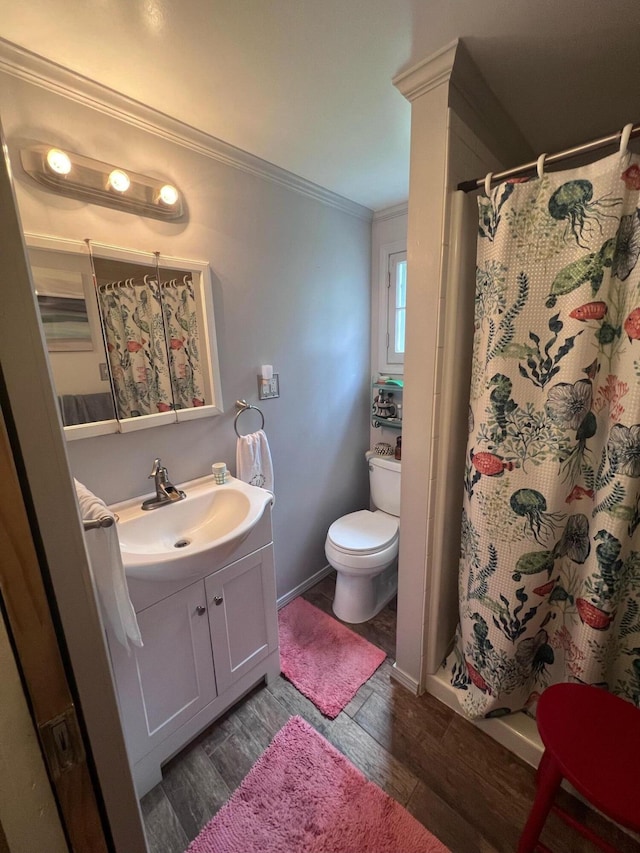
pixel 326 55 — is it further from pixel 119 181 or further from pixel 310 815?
pixel 310 815

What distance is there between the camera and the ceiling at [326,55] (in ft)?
3.02

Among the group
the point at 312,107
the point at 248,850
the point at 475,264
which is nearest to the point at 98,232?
the point at 312,107

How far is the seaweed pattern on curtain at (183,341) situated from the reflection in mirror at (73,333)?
10.3 inches

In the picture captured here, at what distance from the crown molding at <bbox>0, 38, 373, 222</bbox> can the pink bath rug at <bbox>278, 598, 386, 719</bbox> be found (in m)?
2.27

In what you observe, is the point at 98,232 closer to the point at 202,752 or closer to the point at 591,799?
the point at 202,752

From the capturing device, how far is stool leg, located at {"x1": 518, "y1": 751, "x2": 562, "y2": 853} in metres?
0.93

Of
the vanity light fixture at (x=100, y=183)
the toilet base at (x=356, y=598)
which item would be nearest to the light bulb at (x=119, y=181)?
the vanity light fixture at (x=100, y=183)

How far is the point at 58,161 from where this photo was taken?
1.08m

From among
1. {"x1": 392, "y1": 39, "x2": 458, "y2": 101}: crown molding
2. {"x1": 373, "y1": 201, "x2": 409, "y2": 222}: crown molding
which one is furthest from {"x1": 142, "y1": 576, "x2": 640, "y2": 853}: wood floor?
{"x1": 373, "y1": 201, "x2": 409, "y2": 222}: crown molding

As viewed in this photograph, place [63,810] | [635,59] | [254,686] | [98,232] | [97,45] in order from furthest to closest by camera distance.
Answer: [254,686], [98,232], [635,59], [97,45], [63,810]

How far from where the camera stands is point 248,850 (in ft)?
3.56

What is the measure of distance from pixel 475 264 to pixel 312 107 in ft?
2.66

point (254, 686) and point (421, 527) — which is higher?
point (421, 527)

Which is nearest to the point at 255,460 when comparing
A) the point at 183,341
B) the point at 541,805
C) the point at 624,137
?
the point at 183,341
